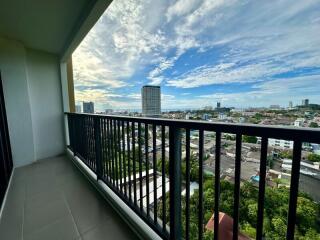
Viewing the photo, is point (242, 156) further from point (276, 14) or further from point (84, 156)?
point (276, 14)

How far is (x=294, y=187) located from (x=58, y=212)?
209 centimetres

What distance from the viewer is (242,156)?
2.44 ft

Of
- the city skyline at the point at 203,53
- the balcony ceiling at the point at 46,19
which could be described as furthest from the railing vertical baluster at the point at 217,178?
the balcony ceiling at the point at 46,19

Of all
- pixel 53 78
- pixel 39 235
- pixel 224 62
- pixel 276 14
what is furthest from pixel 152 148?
pixel 224 62

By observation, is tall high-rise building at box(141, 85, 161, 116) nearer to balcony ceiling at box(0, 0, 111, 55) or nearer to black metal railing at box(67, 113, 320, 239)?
black metal railing at box(67, 113, 320, 239)

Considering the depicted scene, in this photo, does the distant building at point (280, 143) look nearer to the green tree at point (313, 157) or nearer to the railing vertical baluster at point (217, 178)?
the green tree at point (313, 157)

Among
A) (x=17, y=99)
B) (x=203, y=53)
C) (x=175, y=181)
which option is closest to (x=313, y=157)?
(x=175, y=181)

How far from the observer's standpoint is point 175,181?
3.56 feet

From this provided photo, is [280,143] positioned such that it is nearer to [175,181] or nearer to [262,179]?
[262,179]

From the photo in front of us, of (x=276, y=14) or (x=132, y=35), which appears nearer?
(x=276, y=14)

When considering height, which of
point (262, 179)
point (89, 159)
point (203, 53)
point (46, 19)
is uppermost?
point (203, 53)

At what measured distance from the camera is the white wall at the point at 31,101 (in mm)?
3143

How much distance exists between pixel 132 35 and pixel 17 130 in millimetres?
4924

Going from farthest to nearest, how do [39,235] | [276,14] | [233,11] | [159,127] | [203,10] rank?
1. [203,10]
2. [233,11]
3. [276,14]
4. [39,235]
5. [159,127]
